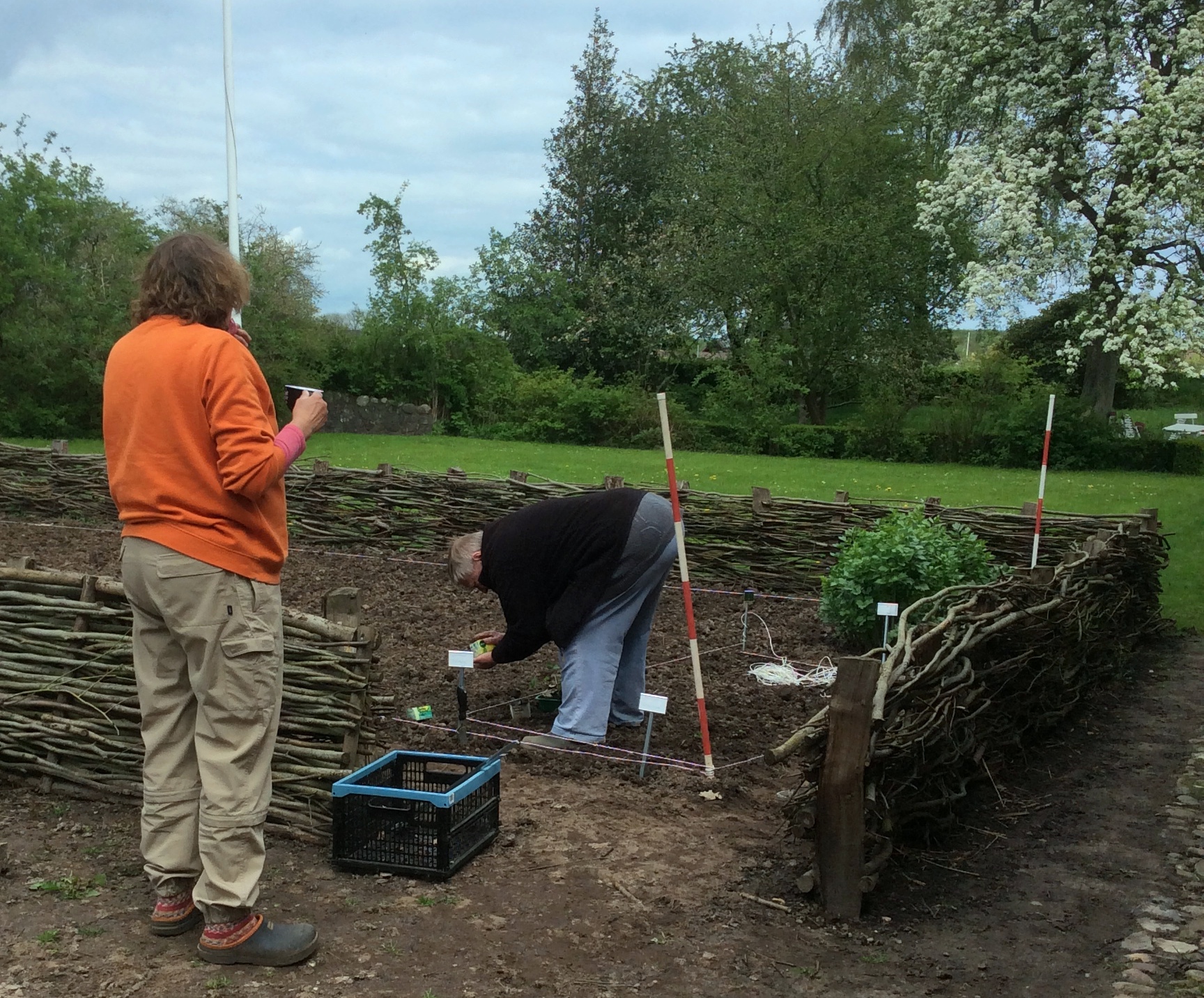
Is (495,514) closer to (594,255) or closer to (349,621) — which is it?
(349,621)

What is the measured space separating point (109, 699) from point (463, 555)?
4.45 feet

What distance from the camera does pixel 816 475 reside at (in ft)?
56.1

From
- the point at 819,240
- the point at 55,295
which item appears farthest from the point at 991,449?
the point at 55,295

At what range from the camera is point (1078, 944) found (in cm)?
312

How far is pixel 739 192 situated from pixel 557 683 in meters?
22.6

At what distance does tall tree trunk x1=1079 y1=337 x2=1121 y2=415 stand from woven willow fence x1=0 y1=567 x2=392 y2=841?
20050 millimetres

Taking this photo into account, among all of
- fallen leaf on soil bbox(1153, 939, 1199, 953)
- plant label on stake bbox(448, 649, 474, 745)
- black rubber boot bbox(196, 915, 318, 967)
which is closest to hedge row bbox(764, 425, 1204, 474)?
plant label on stake bbox(448, 649, 474, 745)

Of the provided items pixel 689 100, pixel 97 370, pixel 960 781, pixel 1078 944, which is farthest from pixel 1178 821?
pixel 689 100

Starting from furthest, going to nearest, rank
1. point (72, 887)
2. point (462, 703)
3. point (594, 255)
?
point (594, 255) → point (462, 703) → point (72, 887)

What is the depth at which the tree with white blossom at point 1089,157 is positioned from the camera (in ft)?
48.9

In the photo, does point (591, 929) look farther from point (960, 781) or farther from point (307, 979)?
point (960, 781)

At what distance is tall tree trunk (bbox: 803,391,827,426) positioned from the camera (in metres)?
26.0

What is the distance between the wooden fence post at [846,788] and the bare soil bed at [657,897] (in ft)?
0.37

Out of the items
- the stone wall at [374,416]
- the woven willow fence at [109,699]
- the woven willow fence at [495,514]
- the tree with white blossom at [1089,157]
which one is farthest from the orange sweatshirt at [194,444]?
the stone wall at [374,416]
